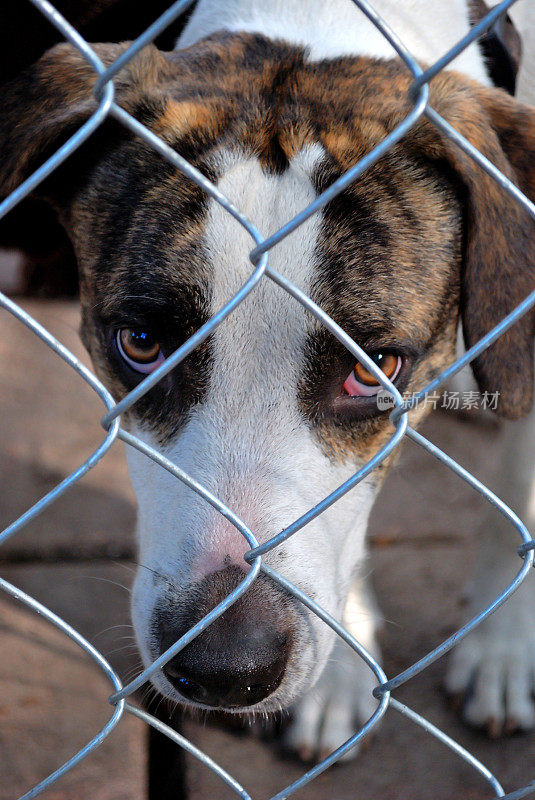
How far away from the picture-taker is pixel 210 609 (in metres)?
1.53

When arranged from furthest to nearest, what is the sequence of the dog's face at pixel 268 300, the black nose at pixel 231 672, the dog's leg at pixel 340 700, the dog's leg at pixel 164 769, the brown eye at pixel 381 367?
the dog's leg at pixel 340 700 → the dog's leg at pixel 164 769 → the brown eye at pixel 381 367 → the dog's face at pixel 268 300 → the black nose at pixel 231 672

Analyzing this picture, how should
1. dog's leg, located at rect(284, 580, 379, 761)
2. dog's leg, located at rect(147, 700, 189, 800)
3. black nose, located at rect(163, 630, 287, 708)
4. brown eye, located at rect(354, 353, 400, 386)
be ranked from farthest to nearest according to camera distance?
1. dog's leg, located at rect(284, 580, 379, 761)
2. dog's leg, located at rect(147, 700, 189, 800)
3. brown eye, located at rect(354, 353, 400, 386)
4. black nose, located at rect(163, 630, 287, 708)

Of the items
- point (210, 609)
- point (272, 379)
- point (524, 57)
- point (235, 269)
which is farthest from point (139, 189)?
point (524, 57)

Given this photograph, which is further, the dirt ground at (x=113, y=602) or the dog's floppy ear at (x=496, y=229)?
the dirt ground at (x=113, y=602)

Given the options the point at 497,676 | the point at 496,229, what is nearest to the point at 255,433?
the point at 496,229

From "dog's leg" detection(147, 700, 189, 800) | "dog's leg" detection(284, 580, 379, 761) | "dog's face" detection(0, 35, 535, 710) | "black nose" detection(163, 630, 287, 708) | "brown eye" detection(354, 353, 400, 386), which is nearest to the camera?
"black nose" detection(163, 630, 287, 708)

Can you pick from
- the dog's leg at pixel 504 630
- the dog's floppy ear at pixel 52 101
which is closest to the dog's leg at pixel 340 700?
the dog's leg at pixel 504 630

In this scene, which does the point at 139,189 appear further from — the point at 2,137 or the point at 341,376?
the point at 341,376

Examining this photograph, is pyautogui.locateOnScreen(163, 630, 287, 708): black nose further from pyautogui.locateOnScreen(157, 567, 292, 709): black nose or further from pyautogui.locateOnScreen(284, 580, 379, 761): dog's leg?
pyautogui.locateOnScreen(284, 580, 379, 761): dog's leg

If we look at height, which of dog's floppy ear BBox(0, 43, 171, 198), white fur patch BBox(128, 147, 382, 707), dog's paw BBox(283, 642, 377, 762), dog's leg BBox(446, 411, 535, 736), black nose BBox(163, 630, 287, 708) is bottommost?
dog's paw BBox(283, 642, 377, 762)

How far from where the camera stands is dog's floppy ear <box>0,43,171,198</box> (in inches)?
69.4

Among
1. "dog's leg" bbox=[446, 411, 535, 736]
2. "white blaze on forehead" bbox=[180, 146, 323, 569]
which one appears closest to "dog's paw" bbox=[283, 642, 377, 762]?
"dog's leg" bbox=[446, 411, 535, 736]

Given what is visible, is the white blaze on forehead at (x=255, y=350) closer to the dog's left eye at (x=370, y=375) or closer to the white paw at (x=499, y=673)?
the dog's left eye at (x=370, y=375)

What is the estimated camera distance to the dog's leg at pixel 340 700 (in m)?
2.03
